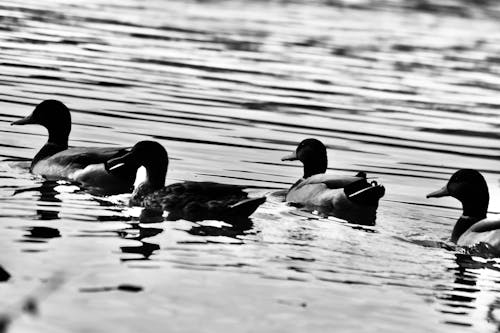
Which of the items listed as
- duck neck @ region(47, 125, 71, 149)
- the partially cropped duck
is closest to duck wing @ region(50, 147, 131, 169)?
the partially cropped duck

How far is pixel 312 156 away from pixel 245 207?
13.8 ft

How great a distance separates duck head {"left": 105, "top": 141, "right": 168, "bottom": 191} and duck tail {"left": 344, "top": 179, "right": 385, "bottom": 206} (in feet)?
7.22

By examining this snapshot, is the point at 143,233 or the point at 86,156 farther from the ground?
the point at 86,156

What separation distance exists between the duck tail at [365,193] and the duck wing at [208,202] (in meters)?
1.51

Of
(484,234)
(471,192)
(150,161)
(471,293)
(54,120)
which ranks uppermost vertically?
(54,120)

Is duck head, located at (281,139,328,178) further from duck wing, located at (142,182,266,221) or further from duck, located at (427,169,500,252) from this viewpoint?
duck wing, located at (142,182,266,221)

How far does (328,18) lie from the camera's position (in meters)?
46.9

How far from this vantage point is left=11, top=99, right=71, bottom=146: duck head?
17562mm

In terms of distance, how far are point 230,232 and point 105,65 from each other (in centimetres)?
1635

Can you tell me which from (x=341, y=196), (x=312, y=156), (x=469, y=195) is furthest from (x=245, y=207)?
(x=312, y=156)

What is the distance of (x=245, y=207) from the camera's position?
43.6 feet

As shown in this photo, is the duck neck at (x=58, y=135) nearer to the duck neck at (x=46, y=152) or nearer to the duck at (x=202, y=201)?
the duck neck at (x=46, y=152)

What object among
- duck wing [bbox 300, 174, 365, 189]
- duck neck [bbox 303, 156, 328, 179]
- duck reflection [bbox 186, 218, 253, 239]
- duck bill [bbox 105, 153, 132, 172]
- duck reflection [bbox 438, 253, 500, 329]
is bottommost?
duck reflection [bbox 438, 253, 500, 329]

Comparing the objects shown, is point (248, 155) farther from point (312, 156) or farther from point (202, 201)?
point (202, 201)
